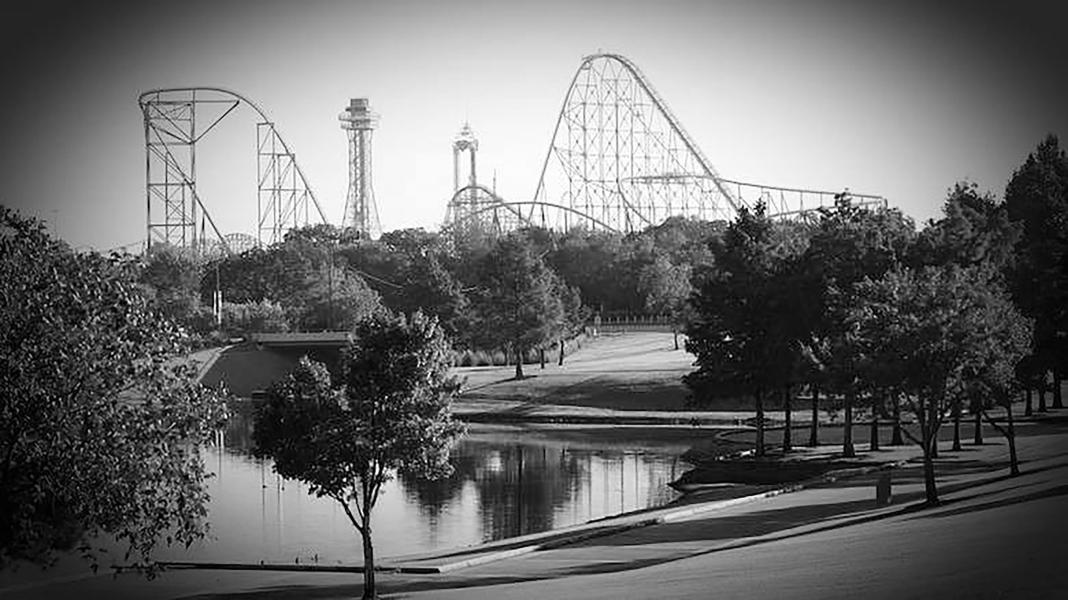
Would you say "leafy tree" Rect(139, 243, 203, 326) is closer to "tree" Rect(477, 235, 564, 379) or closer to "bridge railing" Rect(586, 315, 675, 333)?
"tree" Rect(477, 235, 564, 379)

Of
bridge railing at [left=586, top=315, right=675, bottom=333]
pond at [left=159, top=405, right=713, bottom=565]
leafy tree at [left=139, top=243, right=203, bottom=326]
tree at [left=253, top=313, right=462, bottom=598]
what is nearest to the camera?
tree at [left=253, top=313, right=462, bottom=598]

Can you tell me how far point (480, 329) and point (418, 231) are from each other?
8752 cm

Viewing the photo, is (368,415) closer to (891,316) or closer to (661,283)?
(891,316)

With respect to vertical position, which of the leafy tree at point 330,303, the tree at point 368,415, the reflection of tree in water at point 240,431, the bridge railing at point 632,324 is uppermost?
the leafy tree at point 330,303

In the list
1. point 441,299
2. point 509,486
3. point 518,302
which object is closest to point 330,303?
point 441,299

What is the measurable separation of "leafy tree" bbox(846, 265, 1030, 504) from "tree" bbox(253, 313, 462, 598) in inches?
489

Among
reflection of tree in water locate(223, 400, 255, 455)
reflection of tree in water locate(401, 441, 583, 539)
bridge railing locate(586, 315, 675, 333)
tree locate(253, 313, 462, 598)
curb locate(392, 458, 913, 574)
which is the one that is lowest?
reflection of tree in water locate(401, 441, 583, 539)

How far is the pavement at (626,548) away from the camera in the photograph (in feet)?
98.1

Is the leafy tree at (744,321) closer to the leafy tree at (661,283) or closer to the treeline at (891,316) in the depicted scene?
the treeline at (891,316)

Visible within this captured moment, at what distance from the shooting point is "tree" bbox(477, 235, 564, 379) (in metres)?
99.7

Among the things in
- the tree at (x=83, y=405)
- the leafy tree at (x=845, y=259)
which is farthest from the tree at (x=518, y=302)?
the tree at (x=83, y=405)

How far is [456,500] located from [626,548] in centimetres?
1485

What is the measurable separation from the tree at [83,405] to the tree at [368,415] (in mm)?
5819

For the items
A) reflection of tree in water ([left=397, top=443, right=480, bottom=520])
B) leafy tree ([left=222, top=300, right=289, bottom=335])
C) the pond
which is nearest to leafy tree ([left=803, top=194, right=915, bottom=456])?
the pond
